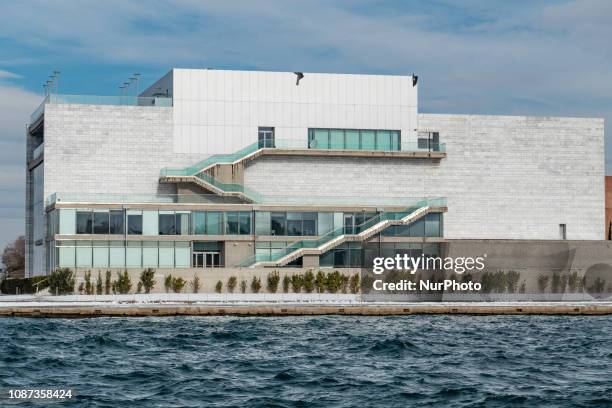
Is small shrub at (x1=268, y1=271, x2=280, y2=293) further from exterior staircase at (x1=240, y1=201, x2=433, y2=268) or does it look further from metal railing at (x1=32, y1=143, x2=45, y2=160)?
metal railing at (x1=32, y1=143, x2=45, y2=160)

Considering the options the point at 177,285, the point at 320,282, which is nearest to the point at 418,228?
the point at 320,282

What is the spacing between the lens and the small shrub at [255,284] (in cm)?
8925

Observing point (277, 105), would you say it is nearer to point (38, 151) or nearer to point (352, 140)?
point (352, 140)

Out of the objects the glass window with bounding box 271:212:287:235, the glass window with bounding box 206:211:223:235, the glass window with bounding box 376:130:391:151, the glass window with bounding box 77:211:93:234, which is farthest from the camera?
the glass window with bounding box 376:130:391:151

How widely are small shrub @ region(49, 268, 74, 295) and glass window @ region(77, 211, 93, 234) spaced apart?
402 cm

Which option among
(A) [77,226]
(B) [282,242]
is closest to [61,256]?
(A) [77,226]

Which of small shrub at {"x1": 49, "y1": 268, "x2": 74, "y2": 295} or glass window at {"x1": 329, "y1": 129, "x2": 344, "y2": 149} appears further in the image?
glass window at {"x1": 329, "y1": 129, "x2": 344, "y2": 149}

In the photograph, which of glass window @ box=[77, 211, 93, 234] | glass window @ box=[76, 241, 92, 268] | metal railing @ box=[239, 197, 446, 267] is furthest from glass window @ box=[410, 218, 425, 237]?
glass window @ box=[76, 241, 92, 268]

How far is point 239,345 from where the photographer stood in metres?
53.8

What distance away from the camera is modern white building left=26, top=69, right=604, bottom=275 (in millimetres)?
91625

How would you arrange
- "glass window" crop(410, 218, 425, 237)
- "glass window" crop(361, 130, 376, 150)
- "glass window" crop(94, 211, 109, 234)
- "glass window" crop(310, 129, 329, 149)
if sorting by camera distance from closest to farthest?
"glass window" crop(94, 211, 109, 234) < "glass window" crop(410, 218, 425, 237) < "glass window" crop(310, 129, 329, 149) < "glass window" crop(361, 130, 376, 150)

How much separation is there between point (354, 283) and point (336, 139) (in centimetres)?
1509

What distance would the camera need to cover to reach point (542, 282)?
308 ft

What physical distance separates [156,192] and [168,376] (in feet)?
187
